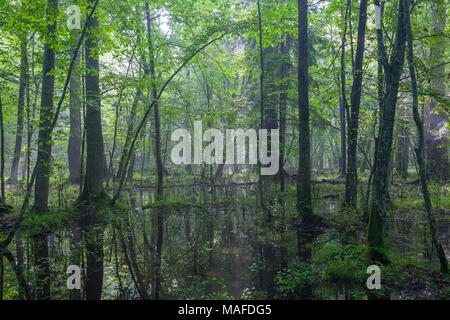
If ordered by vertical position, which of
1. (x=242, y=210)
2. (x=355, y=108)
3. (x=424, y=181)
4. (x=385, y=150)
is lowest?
(x=242, y=210)

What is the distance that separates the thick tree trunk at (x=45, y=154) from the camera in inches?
203

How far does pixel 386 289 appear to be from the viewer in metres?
4.36

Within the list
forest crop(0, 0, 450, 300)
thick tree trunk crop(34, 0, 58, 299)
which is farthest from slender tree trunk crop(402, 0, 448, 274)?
thick tree trunk crop(34, 0, 58, 299)

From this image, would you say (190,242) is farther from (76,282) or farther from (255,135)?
(255,135)

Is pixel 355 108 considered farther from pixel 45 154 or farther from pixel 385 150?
pixel 45 154

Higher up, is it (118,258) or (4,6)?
(4,6)

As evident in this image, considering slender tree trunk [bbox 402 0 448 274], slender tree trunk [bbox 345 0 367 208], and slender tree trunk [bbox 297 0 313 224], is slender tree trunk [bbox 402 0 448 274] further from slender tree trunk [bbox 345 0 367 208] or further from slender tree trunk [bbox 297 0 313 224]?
slender tree trunk [bbox 345 0 367 208]

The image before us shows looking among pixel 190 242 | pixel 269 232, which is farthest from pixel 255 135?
pixel 190 242

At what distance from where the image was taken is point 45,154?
698cm

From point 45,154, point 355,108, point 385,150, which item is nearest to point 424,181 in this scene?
point 385,150

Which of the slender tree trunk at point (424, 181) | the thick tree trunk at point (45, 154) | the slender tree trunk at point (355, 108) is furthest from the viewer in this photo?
the slender tree trunk at point (355, 108)

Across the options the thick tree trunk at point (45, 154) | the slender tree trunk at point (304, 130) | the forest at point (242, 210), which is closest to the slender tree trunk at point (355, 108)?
the forest at point (242, 210)

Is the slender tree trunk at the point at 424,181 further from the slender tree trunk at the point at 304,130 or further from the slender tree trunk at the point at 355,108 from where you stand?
the slender tree trunk at the point at 355,108
